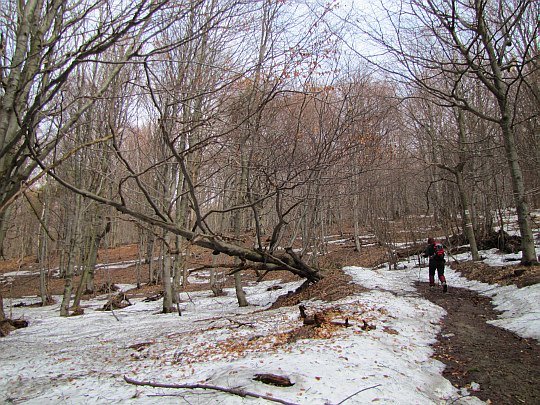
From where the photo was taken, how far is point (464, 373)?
3.26 meters

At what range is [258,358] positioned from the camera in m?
3.57

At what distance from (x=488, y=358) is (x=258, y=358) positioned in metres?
2.57

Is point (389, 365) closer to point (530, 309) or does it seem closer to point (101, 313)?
point (530, 309)

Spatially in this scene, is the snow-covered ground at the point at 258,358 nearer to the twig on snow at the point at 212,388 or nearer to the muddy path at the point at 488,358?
the twig on snow at the point at 212,388

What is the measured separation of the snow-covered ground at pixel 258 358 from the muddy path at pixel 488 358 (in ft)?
0.52

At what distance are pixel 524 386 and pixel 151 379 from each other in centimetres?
356

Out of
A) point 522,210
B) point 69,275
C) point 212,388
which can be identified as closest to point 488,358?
point 212,388

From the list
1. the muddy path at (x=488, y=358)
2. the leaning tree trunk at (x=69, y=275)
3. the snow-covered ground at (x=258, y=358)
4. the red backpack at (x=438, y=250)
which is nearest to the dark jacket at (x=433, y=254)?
the red backpack at (x=438, y=250)

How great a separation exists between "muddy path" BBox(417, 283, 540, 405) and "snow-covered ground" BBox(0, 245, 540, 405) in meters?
0.16

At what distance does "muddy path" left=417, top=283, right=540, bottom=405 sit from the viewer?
9.41 ft

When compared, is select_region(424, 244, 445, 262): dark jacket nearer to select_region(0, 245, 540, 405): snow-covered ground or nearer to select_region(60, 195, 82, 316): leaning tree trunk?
select_region(0, 245, 540, 405): snow-covered ground

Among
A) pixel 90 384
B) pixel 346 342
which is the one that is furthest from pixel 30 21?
pixel 346 342

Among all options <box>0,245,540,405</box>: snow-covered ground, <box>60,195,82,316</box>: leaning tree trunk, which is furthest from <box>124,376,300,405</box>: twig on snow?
<box>60,195,82,316</box>: leaning tree trunk

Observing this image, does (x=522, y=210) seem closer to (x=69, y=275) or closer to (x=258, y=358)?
(x=258, y=358)
